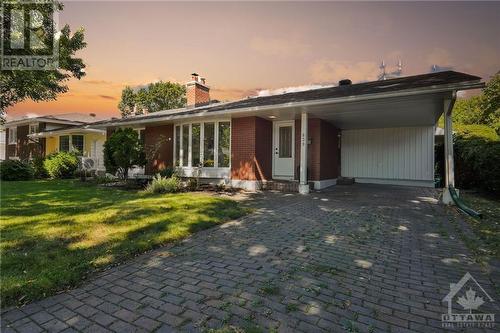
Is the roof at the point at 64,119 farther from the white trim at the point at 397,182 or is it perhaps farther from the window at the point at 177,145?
the white trim at the point at 397,182

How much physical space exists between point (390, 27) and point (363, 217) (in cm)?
895

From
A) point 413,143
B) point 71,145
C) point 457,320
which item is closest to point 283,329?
point 457,320

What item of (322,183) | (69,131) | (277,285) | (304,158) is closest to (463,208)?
(304,158)

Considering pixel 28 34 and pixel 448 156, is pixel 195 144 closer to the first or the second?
pixel 28 34

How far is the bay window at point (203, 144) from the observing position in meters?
11.9

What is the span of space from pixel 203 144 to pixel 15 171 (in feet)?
35.4

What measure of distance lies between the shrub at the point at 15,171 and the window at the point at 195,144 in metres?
9.96

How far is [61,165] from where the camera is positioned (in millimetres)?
15805

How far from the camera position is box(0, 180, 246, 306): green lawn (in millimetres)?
2971

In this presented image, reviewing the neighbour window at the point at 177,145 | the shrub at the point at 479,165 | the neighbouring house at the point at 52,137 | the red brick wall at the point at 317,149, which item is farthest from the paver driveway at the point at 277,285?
the neighbouring house at the point at 52,137

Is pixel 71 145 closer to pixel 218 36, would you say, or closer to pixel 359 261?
pixel 218 36

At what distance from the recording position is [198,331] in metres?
2.09

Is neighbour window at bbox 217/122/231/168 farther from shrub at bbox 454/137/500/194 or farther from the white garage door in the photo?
shrub at bbox 454/137/500/194

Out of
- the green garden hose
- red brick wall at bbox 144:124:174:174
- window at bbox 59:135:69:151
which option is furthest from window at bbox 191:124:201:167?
window at bbox 59:135:69:151
